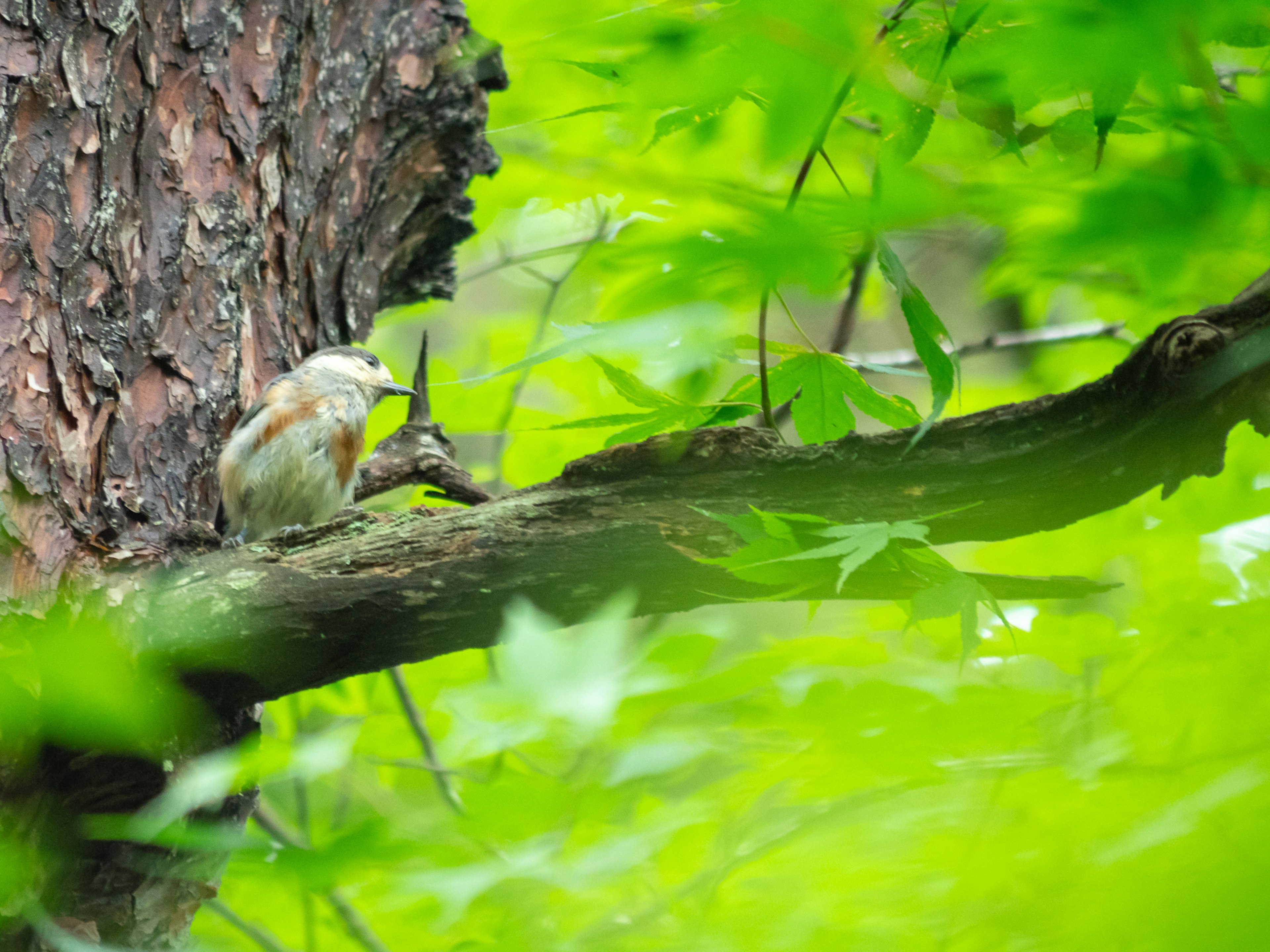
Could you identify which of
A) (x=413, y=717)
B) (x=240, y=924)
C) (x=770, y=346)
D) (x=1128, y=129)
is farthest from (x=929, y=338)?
(x=413, y=717)

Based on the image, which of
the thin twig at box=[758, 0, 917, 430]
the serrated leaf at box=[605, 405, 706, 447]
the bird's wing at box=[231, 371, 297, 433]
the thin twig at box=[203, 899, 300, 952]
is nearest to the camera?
the thin twig at box=[758, 0, 917, 430]

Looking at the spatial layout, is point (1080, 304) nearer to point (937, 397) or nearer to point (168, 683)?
point (937, 397)

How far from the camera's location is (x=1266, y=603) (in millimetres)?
736

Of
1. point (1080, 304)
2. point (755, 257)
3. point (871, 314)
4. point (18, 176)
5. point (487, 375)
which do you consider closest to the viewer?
point (755, 257)

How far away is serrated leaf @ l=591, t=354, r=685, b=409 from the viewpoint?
1529 mm

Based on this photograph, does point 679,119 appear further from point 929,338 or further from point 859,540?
point 859,540

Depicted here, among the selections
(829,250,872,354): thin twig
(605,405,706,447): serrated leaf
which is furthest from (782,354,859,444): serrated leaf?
(829,250,872,354): thin twig

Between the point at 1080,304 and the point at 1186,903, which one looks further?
the point at 1080,304

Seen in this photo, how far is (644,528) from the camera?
174 centimetres

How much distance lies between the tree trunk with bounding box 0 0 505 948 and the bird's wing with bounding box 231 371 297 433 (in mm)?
29

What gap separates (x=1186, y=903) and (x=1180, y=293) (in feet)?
4.29

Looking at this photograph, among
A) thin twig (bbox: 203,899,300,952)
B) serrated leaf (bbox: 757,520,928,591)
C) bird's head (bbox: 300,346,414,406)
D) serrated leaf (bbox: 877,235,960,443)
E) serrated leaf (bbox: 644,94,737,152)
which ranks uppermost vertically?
serrated leaf (bbox: 644,94,737,152)

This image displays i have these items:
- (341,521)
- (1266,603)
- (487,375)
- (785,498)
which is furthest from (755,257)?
(341,521)

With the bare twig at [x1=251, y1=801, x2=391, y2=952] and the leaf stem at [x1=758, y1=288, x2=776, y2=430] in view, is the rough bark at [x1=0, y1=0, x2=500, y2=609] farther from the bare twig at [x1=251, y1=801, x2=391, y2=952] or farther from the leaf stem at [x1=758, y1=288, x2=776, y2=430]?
the bare twig at [x1=251, y1=801, x2=391, y2=952]
